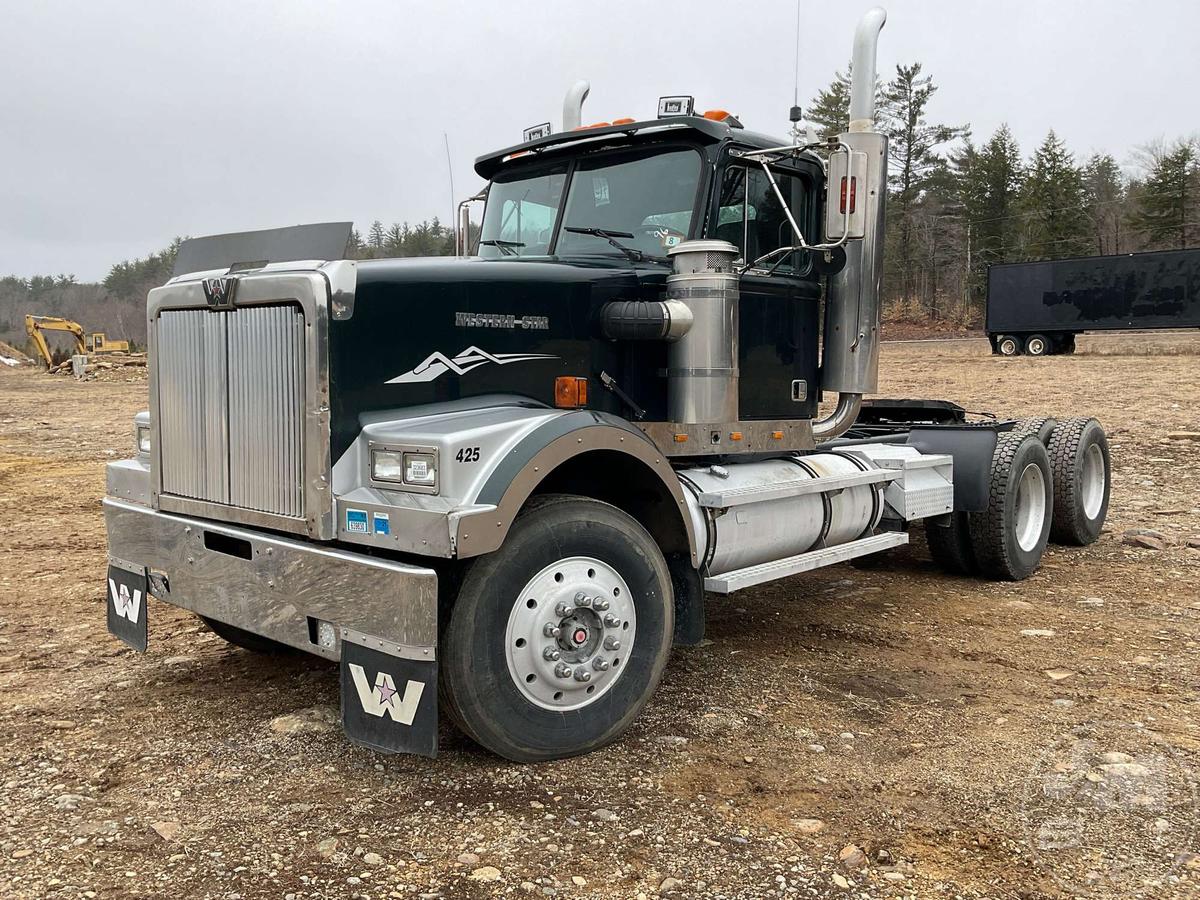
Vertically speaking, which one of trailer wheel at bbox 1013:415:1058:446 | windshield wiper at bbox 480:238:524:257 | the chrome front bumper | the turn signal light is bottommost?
the chrome front bumper

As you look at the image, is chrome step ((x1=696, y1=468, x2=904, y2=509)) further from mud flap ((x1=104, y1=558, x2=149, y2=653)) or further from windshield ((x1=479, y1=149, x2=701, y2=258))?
mud flap ((x1=104, y1=558, x2=149, y2=653))

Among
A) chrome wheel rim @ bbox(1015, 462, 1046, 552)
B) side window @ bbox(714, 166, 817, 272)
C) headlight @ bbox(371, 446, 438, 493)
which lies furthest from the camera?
chrome wheel rim @ bbox(1015, 462, 1046, 552)

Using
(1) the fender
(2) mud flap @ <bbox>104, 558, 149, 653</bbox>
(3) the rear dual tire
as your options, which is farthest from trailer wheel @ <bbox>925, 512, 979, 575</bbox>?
(2) mud flap @ <bbox>104, 558, 149, 653</bbox>

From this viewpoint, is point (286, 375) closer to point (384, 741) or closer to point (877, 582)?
point (384, 741)

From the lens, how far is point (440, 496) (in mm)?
3449

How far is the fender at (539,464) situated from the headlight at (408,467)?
0.62 feet

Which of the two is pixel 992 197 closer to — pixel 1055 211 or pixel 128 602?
pixel 1055 211

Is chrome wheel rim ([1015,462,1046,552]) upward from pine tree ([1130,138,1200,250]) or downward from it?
downward

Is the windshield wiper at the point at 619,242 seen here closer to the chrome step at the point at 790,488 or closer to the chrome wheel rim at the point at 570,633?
the chrome step at the point at 790,488

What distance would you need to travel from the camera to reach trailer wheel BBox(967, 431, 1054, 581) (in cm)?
680

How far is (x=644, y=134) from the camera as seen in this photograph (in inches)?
194

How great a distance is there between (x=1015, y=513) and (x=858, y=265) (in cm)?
264

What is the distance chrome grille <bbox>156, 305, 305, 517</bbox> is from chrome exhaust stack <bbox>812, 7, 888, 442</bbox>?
251 cm

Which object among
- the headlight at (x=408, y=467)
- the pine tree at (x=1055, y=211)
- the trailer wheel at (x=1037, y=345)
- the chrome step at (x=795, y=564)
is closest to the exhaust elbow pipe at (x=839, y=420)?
the chrome step at (x=795, y=564)
